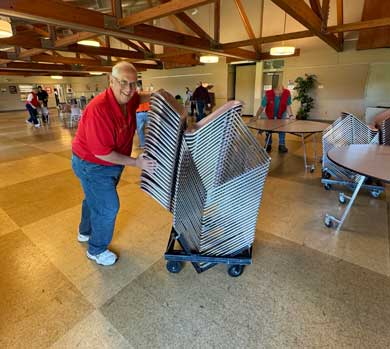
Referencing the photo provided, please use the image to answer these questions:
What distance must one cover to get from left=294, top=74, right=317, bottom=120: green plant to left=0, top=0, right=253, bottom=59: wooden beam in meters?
4.94

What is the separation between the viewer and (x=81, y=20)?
4320 millimetres

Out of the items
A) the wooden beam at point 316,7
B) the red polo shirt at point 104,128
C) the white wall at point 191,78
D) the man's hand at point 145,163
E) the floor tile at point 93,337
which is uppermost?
the wooden beam at point 316,7

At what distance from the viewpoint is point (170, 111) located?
4.55 feet

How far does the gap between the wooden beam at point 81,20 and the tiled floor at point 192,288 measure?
289 cm

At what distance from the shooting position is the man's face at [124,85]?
4.74ft

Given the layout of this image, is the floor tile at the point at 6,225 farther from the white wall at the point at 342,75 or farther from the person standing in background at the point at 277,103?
the white wall at the point at 342,75

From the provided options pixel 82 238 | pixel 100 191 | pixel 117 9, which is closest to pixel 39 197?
pixel 82 238

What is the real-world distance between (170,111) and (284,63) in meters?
10.5

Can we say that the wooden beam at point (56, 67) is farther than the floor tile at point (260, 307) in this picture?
Yes

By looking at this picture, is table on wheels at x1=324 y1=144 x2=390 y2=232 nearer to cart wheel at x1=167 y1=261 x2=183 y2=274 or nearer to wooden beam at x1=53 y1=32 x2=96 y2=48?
cart wheel at x1=167 y1=261 x2=183 y2=274

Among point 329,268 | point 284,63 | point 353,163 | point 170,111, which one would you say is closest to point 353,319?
point 329,268

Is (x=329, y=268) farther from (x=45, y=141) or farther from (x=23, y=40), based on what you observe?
(x=23, y=40)

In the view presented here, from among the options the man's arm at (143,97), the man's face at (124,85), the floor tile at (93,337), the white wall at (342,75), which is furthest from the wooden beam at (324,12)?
the floor tile at (93,337)

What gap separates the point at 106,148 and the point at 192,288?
115 centimetres
